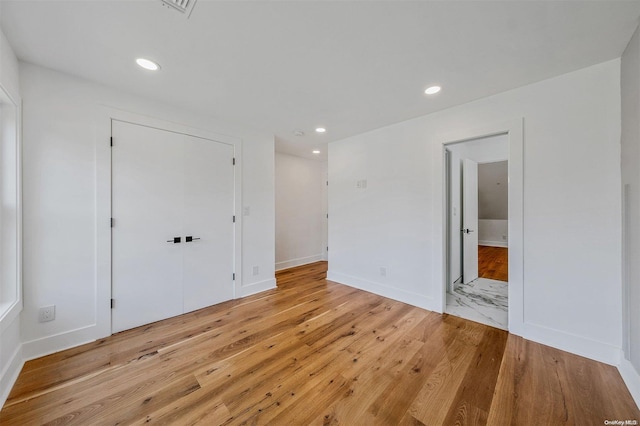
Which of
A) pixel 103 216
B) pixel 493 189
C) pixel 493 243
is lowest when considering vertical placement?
pixel 493 243

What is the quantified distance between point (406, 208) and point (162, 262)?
3.11 m

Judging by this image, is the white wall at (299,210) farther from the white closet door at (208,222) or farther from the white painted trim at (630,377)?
the white painted trim at (630,377)

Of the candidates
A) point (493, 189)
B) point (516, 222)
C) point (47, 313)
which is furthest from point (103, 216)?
point (493, 189)

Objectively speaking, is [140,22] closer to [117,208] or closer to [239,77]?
[239,77]

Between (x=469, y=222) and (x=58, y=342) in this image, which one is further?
(x=469, y=222)

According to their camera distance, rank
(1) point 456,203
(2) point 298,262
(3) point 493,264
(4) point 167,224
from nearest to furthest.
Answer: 1. (4) point 167,224
2. (1) point 456,203
3. (3) point 493,264
4. (2) point 298,262

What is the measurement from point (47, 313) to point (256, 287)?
2068 mm

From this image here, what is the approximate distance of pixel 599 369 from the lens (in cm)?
180

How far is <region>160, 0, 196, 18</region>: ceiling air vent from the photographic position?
4.42 feet

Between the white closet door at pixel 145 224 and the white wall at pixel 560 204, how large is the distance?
3010 millimetres

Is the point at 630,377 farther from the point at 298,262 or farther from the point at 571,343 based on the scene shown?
the point at 298,262

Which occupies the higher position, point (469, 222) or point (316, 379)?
point (469, 222)

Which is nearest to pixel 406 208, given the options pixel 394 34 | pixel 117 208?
pixel 394 34

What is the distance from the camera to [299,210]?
5.25 meters
